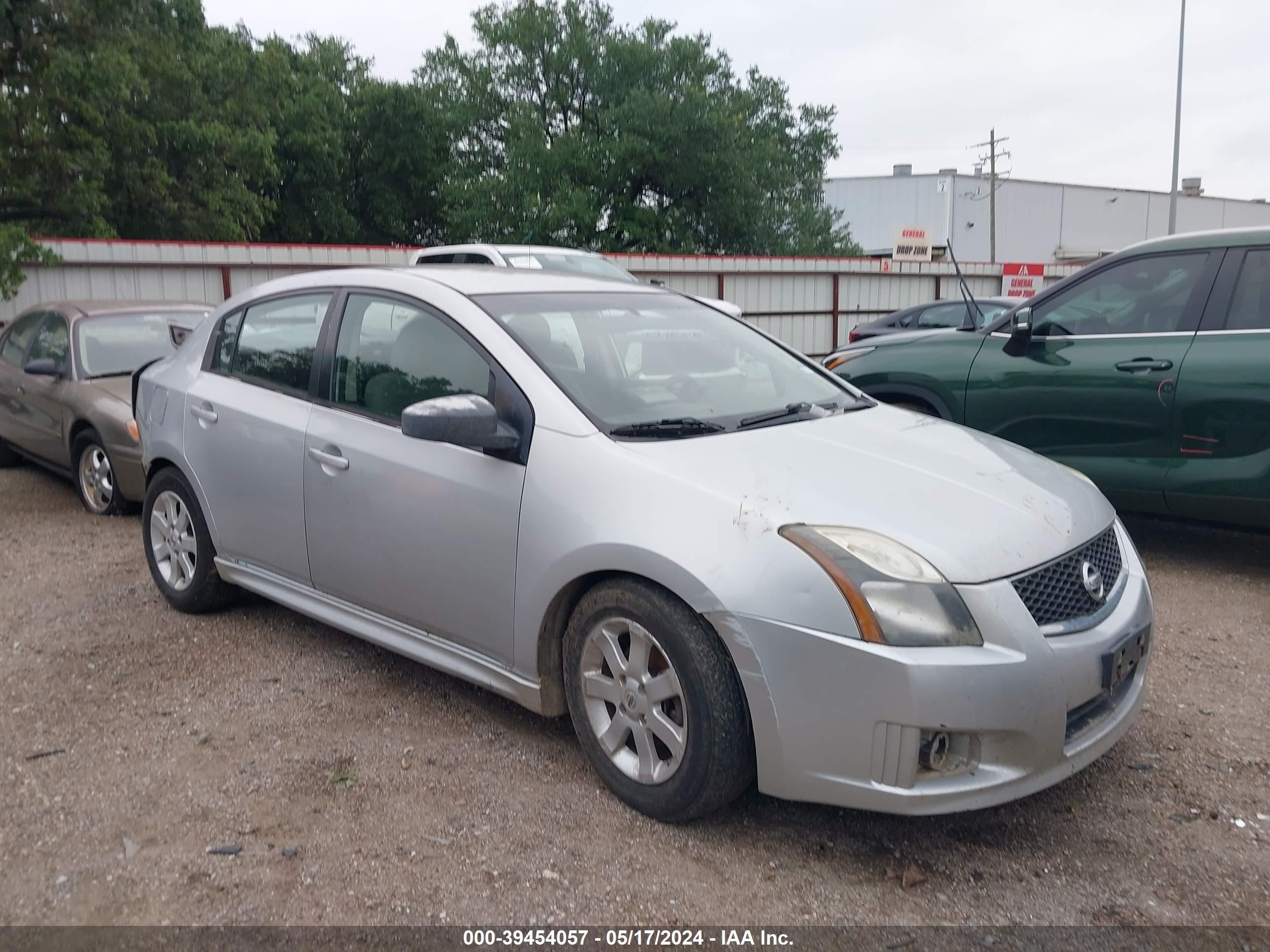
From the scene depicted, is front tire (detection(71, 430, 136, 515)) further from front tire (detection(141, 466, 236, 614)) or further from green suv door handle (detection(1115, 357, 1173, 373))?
green suv door handle (detection(1115, 357, 1173, 373))

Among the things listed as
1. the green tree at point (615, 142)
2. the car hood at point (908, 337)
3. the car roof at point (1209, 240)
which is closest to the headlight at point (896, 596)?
the car roof at point (1209, 240)

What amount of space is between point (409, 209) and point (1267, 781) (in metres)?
33.9

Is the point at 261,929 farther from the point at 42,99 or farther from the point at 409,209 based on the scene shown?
the point at 409,209

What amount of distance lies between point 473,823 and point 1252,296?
4570 mm

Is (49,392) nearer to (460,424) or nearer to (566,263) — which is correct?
(566,263)

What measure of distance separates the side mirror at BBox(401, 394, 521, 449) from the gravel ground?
1.05 m

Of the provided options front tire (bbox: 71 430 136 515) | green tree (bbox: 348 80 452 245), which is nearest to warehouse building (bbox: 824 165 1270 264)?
green tree (bbox: 348 80 452 245)

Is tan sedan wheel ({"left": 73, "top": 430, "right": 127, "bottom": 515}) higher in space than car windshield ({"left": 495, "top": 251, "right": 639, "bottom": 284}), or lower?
lower

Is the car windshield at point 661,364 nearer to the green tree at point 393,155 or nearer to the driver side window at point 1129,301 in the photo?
the driver side window at point 1129,301

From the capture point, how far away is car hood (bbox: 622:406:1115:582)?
2.88 metres

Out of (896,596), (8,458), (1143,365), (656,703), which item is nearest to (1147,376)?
(1143,365)

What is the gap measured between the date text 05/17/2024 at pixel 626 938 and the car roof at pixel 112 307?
620 cm

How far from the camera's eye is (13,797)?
3311 millimetres

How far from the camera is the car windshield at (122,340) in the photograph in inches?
296
